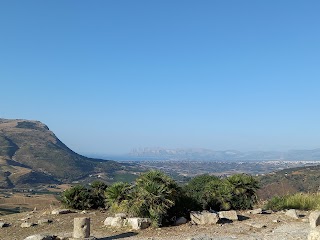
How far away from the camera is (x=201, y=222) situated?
15422 millimetres

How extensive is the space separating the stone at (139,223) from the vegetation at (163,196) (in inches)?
11.2

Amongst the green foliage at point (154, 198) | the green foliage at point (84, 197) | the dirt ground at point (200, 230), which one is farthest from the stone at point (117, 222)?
the green foliage at point (84, 197)

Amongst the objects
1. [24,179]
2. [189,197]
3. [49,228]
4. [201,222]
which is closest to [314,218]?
[201,222]

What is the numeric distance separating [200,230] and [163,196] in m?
2.09

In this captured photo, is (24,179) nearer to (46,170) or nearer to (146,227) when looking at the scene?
(46,170)

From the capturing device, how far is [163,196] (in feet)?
48.9

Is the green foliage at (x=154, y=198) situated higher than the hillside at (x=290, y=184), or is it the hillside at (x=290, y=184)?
the green foliage at (x=154, y=198)

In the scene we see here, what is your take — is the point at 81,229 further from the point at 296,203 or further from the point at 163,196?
the point at 296,203

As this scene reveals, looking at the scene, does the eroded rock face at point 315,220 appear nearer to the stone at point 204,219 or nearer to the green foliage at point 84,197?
the stone at point 204,219

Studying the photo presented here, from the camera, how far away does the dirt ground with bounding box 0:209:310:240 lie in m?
13.2

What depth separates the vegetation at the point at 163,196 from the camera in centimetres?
1491

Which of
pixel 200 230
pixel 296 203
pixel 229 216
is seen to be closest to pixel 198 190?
pixel 229 216

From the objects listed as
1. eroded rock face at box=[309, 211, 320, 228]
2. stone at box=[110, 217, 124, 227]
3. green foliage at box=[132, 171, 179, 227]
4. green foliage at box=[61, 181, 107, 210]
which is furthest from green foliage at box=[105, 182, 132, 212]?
eroded rock face at box=[309, 211, 320, 228]

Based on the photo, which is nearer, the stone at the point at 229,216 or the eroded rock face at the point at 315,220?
the eroded rock face at the point at 315,220
